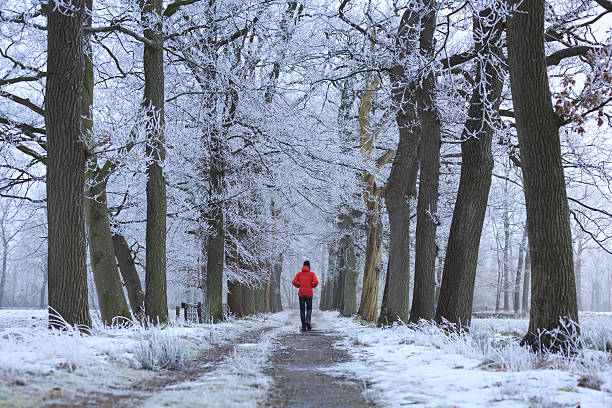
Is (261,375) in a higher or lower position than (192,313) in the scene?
higher

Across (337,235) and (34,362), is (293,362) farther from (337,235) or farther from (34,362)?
(337,235)

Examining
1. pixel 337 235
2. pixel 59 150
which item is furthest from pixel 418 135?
pixel 337 235

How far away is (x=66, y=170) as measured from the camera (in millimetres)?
6961

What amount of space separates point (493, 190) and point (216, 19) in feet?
60.9

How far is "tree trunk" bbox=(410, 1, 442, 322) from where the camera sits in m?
10.2

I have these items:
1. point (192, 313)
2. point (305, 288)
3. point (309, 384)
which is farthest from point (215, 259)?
point (309, 384)

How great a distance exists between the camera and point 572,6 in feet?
25.3

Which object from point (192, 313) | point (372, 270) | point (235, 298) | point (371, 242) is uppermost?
point (371, 242)

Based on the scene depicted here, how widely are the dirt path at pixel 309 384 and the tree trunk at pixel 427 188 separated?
3597mm

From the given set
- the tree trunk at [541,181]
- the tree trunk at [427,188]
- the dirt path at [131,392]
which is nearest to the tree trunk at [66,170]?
the dirt path at [131,392]

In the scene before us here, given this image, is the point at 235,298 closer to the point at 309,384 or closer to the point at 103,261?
the point at 103,261

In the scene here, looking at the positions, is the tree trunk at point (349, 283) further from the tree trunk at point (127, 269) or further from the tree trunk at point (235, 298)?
the tree trunk at point (127, 269)

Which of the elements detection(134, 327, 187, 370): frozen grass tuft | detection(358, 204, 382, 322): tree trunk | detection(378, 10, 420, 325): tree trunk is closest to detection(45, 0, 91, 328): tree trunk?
detection(134, 327, 187, 370): frozen grass tuft

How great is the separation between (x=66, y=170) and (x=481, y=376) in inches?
220
